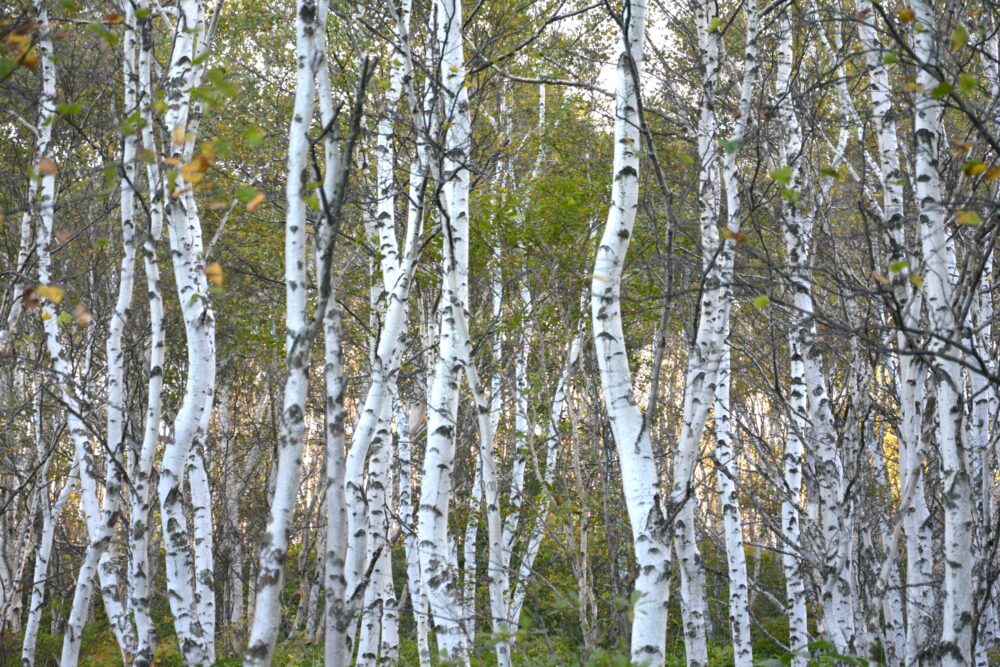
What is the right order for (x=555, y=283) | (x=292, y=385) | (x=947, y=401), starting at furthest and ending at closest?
(x=555, y=283) < (x=947, y=401) < (x=292, y=385)

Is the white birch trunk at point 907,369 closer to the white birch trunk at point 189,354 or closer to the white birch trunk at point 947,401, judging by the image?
the white birch trunk at point 947,401

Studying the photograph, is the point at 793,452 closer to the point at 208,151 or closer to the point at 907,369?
the point at 907,369

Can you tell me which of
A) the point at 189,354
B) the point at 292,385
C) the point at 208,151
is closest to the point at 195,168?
the point at 208,151

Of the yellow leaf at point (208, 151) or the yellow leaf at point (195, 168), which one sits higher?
the yellow leaf at point (208, 151)

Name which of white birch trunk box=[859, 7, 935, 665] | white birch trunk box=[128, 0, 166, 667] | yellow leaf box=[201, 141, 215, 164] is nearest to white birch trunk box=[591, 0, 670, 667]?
white birch trunk box=[859, 7, 935, 665]

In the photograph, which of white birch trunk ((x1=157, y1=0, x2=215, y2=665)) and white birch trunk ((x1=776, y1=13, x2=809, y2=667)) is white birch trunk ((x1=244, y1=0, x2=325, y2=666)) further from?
white birch trunk ((x1=776, y1=13, x2=809, y2=667))

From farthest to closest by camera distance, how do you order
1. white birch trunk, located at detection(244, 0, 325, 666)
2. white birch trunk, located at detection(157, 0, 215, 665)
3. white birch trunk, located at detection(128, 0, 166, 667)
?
white birch trunk, located at detection(128, 0, 166, 667) < white birch trunk, located at detection(157, 0, 215, 665) < white birch trunk, located at detection(244, 0, 325, 666)

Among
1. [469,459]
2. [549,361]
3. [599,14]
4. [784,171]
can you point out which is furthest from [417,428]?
[784,171]

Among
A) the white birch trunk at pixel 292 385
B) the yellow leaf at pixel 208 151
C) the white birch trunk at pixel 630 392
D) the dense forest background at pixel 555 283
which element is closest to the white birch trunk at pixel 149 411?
the dense forest background at pixel 555 283

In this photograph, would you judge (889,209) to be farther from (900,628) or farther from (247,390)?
(247,390)

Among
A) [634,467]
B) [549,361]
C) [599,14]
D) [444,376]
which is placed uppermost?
[599,14]

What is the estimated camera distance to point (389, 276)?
21.9 feet

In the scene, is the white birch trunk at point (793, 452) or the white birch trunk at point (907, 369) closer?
the white birch trunk at point (907, 369)

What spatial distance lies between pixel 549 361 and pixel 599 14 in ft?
17.7
